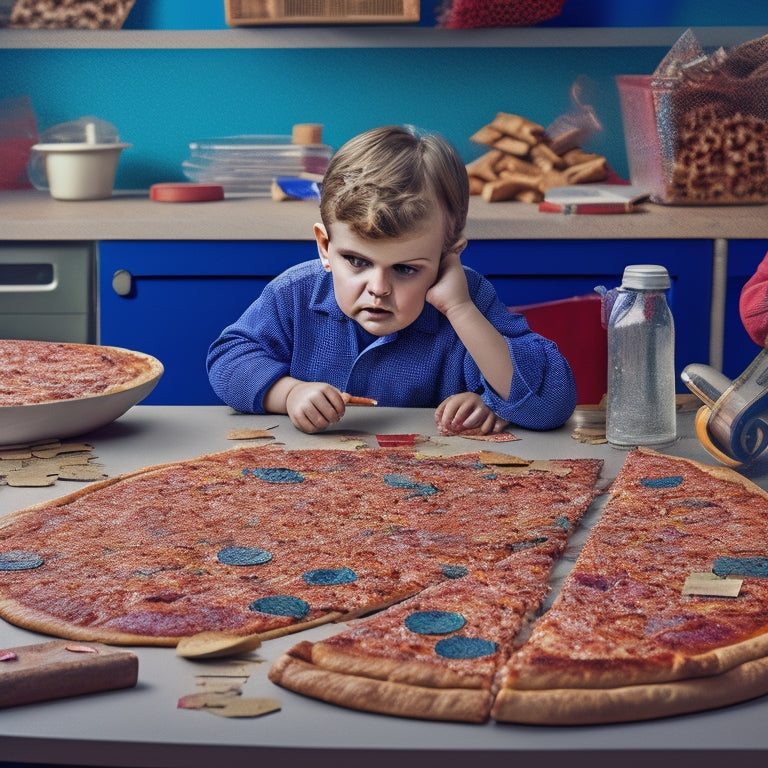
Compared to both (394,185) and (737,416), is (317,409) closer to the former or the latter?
(394,185)

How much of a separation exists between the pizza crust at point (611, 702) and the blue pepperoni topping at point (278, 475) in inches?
19.8

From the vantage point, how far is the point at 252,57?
10.3ft

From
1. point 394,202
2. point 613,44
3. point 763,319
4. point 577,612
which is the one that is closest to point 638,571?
point 577,612

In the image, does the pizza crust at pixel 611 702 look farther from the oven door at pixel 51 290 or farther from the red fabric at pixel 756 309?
the oven door at pixel 51 290

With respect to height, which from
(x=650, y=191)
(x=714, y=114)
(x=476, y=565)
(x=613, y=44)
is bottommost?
(x=476, y=565)

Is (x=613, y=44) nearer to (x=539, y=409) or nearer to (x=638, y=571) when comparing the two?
(x=539, y=409)

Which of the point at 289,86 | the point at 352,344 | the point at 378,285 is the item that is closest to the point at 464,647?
the point at 378,285

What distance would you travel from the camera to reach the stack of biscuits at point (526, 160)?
2.87m

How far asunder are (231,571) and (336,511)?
175 mm

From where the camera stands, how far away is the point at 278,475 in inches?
45.8

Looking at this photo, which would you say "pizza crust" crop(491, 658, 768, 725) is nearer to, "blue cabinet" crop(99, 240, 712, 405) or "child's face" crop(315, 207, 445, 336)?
"child's face" crop(315, 207, 445, 336)

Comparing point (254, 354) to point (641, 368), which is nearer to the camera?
point (641, 368)

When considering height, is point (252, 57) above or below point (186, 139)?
above

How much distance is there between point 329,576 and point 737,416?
0.51 m
